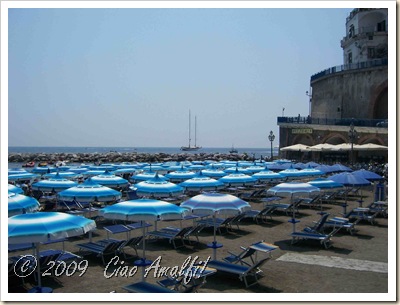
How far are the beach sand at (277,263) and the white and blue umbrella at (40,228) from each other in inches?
55.8

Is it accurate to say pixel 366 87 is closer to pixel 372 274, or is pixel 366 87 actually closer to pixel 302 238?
pixel 302 238

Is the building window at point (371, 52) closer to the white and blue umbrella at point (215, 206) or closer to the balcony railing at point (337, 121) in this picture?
the balcony railing at point (337, 121)

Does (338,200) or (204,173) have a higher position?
(204,173)

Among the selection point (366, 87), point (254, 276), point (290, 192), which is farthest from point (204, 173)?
point (366, 87)

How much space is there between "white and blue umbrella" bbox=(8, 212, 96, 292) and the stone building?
36.3 meters

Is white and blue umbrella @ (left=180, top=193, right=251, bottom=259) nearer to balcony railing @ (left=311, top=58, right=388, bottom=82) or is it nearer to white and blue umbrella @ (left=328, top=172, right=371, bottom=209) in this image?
white and blue umbrella @ (left=328, top=172, right=371, bottom=209)

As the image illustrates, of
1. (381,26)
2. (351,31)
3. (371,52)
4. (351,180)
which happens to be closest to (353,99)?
(371,52)

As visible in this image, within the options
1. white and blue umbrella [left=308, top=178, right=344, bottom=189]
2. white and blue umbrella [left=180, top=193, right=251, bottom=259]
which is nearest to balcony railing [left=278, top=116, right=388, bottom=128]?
white and blue umbrella [left=308, top=178, right=344, bottom=189]

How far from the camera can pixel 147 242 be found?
41.0 feet

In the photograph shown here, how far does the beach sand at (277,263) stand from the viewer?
8422 millimetres

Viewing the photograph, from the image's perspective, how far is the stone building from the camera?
41.9 metres

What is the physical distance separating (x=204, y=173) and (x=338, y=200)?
23.8 ft

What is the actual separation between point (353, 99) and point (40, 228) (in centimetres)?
4460

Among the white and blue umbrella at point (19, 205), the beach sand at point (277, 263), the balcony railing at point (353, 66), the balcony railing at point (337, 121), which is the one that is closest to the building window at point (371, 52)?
the balcony railing at point (353, 66)
